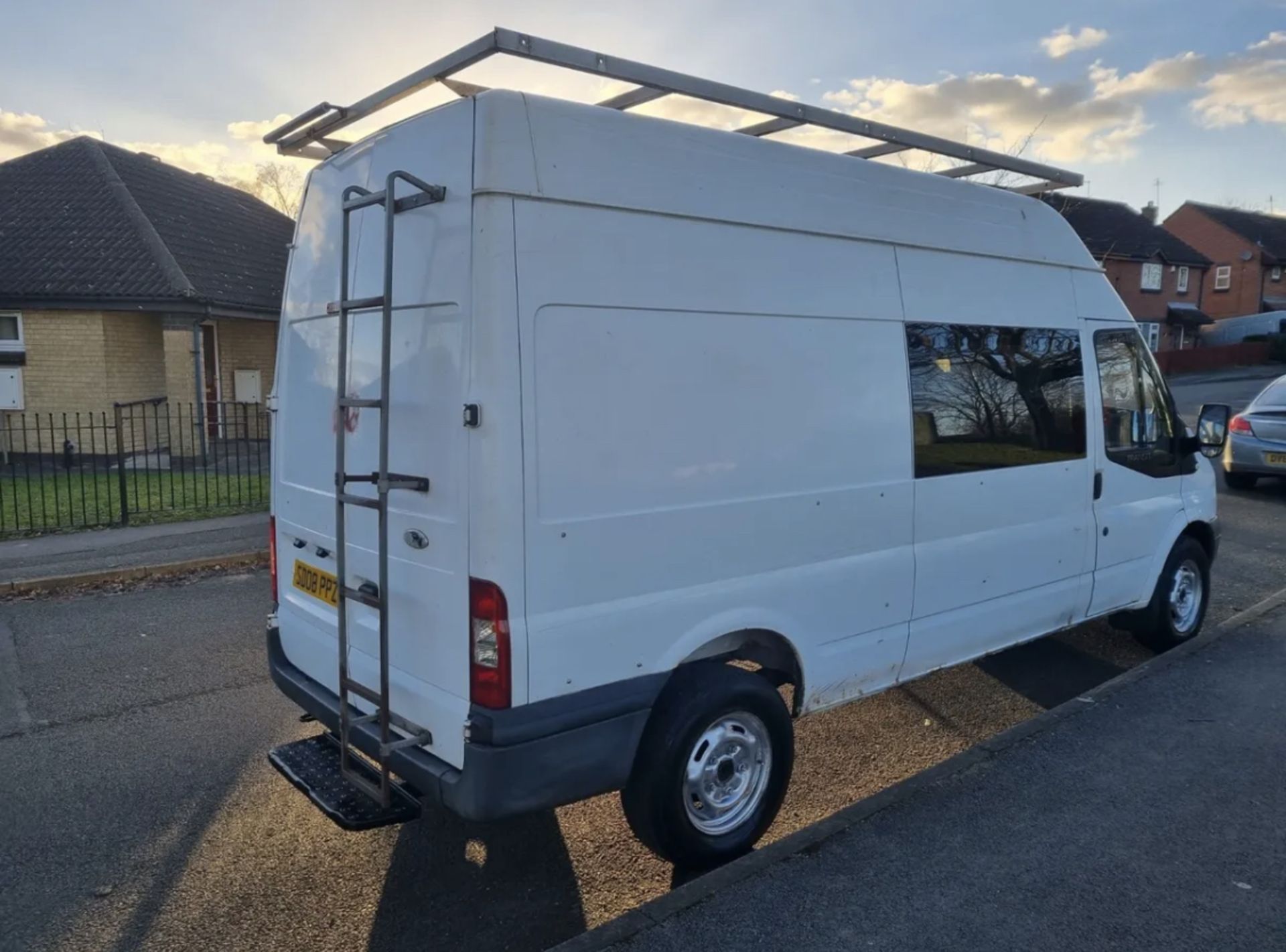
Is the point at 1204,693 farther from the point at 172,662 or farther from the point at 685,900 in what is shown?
the point at 172,662

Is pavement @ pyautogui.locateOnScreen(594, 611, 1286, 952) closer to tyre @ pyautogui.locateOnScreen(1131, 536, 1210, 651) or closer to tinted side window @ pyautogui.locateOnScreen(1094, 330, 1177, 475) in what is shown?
tyre @ pyautogui.locateOnScreen(1131, 536, 1210, 651)

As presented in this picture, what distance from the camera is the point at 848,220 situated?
401 cm

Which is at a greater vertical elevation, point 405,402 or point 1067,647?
point 405,402

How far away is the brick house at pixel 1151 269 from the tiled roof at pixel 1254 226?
16.7 feet

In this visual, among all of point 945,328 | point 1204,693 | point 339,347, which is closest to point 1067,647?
point 1204,693

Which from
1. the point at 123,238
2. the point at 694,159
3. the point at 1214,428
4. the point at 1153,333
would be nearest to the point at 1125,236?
the point at 1153,333

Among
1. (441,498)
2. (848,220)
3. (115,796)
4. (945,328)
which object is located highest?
(848,220)

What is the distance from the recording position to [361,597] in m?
3.43

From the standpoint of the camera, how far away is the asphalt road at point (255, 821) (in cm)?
334

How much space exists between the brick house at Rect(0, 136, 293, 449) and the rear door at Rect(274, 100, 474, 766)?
41.9ft

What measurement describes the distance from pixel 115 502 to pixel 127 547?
2.76 m

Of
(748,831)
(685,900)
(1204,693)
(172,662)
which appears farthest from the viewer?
(172,662)

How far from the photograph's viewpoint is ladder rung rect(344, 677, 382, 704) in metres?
3.40

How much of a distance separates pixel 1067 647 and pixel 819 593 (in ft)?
10.9
